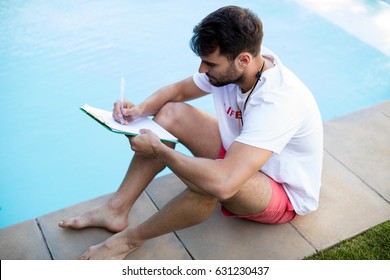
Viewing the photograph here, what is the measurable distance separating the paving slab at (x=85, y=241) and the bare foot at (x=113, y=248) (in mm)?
70

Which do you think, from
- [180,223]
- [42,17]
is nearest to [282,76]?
[180,223]

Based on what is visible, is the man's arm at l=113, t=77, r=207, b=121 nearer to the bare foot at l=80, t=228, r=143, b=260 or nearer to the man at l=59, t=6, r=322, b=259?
the man at l=59, t=6, r=322, b=259

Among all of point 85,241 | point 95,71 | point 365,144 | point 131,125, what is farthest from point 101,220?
point 95,71

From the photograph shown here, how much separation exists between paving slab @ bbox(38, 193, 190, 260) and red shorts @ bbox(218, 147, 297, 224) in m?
0.30

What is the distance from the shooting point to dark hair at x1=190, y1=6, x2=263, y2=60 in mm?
1762

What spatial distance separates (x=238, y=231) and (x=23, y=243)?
1036mm

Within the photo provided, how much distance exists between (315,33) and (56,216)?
3665 mm

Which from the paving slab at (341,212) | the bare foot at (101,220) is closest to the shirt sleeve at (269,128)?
the paving slab at (341,212)

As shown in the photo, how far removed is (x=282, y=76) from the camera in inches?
71.9

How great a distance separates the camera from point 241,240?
84.4 inches

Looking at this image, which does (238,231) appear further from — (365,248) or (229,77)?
(229,77)

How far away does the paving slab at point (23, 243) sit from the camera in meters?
2.04

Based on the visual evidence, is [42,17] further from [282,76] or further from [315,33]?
[282,76]
